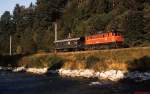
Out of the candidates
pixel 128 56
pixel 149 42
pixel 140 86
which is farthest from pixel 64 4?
pixel 140 86

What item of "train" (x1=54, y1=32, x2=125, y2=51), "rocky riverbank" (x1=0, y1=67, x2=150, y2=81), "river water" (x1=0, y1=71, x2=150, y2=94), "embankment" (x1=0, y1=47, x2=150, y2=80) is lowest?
"river water" (x1=0, y1=71, x2=150, y2=94)

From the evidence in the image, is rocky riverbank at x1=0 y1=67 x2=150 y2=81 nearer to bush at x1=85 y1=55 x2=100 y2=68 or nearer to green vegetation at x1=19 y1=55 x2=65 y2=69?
bush at x1=85 y1=55 x2=100 y2=68

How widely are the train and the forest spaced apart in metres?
1.32

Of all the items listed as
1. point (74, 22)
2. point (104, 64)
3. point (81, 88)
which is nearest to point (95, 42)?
point (104, 64)

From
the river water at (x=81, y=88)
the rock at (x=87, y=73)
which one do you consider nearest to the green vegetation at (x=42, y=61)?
the rock at (x=87, y=73)

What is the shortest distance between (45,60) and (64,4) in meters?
54.1

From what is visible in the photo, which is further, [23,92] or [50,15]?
[50,15]

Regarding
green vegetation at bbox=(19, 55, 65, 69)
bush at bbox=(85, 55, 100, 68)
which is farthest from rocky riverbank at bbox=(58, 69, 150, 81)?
green vegetation at bbox=(19, 55, 65, 69)

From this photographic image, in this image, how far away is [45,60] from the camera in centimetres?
6894

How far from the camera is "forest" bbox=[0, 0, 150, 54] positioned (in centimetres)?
6009

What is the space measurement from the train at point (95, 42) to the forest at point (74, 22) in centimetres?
132

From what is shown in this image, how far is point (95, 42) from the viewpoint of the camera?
65.2 m

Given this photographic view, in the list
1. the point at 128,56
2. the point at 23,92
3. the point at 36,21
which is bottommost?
the point at 23,92

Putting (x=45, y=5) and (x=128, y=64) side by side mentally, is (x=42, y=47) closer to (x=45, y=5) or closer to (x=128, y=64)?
(x=45, y=5)
